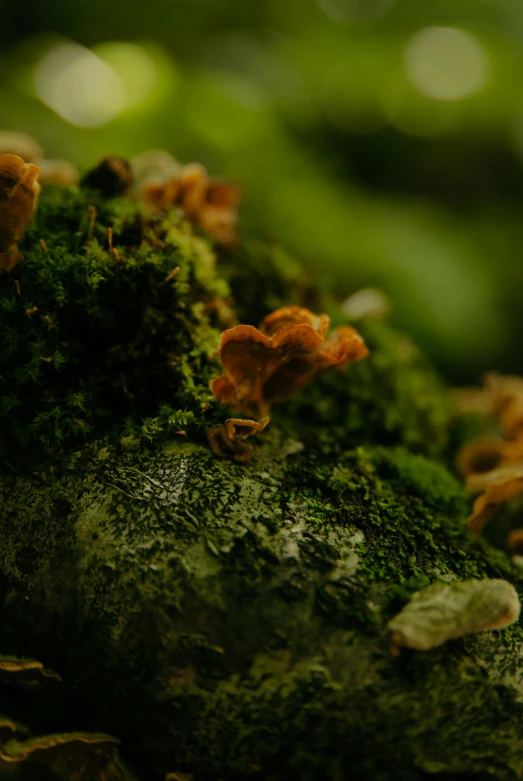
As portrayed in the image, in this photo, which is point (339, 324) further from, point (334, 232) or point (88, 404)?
point (334, 232)

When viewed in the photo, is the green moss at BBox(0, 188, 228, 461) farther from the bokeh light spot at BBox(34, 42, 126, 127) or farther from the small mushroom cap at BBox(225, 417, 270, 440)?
the bokeh light spot at BBox(34, 42, 126, 127)

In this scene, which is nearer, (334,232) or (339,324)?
(339,324)

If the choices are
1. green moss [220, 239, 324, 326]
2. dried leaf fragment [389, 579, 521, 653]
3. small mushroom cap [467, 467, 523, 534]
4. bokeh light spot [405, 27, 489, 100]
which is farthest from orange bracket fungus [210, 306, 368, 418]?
bokeh light spot [405, 27, 489, 100]

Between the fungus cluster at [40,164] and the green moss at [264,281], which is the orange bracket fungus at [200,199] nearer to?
the green moss at [264,281]

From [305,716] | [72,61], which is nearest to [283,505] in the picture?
[305,716]

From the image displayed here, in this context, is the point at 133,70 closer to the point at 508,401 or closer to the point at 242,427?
the point at 508,401

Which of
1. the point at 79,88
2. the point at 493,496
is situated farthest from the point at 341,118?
the point at 493,496
